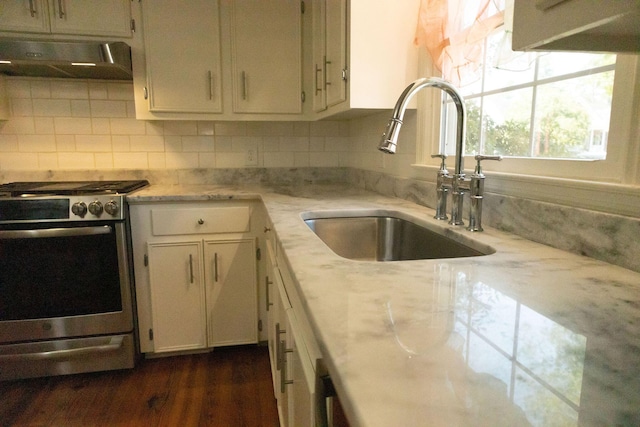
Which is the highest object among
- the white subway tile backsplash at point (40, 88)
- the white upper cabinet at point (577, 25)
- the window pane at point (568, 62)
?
the white subway tile backsplash at point (40, 88)

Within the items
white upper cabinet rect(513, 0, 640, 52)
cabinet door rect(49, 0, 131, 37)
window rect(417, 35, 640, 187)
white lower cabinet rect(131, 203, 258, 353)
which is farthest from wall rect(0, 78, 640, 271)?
white upper cabinet rect(513, 0, 640, 52)

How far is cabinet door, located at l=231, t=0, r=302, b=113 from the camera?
7.67ft

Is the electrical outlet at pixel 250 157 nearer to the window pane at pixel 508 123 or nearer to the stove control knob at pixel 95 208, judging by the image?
the stove control knob at pixel 95 208

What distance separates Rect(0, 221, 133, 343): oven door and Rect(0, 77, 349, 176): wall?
2.42 feet

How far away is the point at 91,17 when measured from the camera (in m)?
2.15

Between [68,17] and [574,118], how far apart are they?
238cm

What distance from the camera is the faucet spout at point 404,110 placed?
107cm

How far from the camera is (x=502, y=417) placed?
37 centimetres

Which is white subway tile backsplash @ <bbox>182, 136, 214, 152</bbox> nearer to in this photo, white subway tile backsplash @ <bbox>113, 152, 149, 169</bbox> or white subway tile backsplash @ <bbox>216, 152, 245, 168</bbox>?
white subway tile backsplash @ <bbox>216, 152, 245, 168</bbox>

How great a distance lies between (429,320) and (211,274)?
5.76 feet

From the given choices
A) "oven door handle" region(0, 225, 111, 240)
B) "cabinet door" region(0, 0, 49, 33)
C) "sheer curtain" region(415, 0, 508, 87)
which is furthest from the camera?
"cabinet door" region(0, 0, 49, 33)

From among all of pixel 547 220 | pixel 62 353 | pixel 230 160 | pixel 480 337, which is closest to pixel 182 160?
pixel 230 160

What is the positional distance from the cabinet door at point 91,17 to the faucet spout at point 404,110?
5.84ft

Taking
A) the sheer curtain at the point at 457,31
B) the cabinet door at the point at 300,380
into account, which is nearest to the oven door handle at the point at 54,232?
the cabinet door at the point at 300,380
